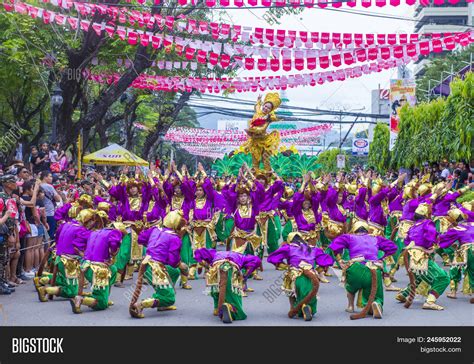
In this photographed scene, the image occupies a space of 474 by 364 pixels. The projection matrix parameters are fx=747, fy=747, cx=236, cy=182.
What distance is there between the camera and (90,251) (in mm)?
10281

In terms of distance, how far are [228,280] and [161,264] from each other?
0.97 m

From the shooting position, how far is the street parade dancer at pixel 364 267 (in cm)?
956

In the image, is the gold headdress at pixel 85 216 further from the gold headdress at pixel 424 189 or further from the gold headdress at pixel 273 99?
the gold headdress at pixel 273 99

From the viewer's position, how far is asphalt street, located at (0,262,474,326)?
9.34 meters

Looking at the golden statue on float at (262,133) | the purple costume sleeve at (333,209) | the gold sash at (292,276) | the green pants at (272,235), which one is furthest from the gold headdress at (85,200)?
the golden statue on float at (262,133)

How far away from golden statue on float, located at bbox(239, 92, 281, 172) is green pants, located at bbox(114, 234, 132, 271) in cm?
808

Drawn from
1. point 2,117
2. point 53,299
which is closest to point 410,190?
point 53,299

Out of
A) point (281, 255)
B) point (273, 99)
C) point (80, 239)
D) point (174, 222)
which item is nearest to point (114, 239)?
point (80, 239)

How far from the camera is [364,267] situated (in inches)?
380

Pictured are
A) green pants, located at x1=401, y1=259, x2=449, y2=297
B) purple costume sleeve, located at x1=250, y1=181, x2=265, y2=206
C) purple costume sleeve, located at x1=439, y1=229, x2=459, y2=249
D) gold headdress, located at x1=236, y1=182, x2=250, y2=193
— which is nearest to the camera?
green pants, located at x1=401, y1=259, x2=449, y2=297

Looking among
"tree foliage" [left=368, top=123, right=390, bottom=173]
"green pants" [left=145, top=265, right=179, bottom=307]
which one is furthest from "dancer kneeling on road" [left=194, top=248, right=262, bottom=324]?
"tree foliage" [left=368, top=123, right=390, bottom=173]

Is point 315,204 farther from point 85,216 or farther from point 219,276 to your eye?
point 85,216

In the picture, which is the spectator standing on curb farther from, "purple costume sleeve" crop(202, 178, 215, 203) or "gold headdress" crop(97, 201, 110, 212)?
"purple costume sleeve" crop(202, 178, 215, 203)

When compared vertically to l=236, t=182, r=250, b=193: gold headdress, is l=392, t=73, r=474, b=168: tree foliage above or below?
above
